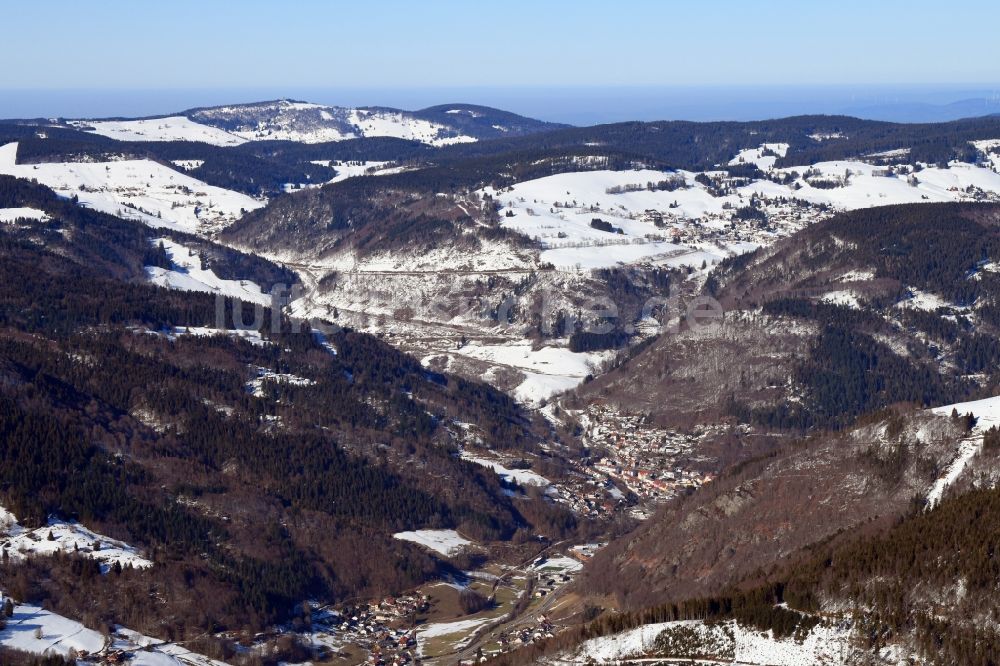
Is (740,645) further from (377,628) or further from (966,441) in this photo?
(966,441)

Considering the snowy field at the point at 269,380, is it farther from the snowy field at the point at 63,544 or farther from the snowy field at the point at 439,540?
the snowy field at the point at 63,544

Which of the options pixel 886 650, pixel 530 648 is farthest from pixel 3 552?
pixel 886 650

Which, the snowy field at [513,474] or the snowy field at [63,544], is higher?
the snowy field at [63,544]

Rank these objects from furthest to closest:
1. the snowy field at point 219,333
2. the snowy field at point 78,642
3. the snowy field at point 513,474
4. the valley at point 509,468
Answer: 1. the snowy field at point 219,333
2. the snowy field at point 513,474
3. the valley at point 509,468
4. the snowy field at point 78,642

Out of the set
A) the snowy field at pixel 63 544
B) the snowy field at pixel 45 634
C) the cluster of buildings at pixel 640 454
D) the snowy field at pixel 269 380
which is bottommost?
the cluster of buildings at pixel 640 454

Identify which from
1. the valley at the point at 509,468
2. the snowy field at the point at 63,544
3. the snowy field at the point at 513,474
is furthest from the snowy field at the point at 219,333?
the snowy field at the point at 63,544

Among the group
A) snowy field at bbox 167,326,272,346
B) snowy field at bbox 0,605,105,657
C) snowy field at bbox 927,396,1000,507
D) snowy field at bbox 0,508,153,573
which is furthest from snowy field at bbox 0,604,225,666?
snowy field at bbox 167,326,272,346

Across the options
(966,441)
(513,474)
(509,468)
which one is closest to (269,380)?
(509,468)
